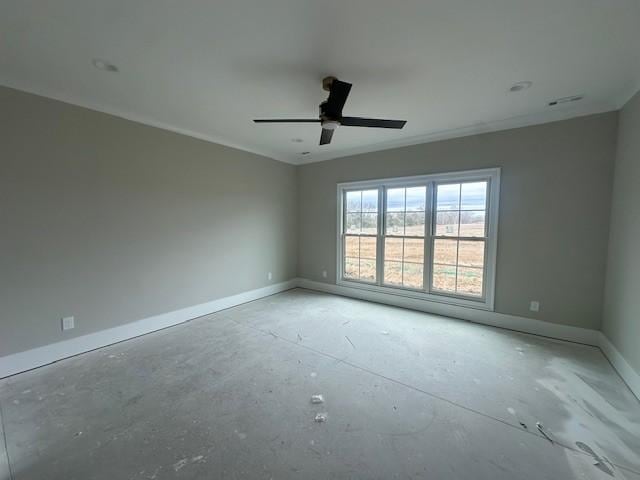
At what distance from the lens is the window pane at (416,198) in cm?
413

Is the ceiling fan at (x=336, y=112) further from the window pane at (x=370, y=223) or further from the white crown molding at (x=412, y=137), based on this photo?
the window pane at (x=370, y=223)

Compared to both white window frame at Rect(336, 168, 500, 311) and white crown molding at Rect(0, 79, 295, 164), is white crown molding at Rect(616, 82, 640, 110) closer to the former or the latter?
white window frame at Rect(336, 168, 500, 311)

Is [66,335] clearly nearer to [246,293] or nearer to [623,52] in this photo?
[246,293]

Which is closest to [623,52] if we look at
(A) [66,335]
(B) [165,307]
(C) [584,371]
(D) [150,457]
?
A: (C) [584,371]

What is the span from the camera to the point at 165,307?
3.51 m

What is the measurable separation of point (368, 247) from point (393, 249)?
0.48 metres

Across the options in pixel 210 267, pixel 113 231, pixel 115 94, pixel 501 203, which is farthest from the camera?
pixel 210 267

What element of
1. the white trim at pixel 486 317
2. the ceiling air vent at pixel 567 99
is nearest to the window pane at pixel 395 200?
the white trim at pixel 486 317

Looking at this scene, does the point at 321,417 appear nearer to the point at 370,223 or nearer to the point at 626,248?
the point at 626,248

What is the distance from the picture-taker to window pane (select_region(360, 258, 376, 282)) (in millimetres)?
4723

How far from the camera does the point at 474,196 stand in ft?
12.2

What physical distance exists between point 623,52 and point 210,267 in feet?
16.0

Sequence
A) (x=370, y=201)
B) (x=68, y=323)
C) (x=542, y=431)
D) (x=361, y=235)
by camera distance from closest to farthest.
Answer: (x=542, y=431) < (x=68, y=323) < (x=370, y=201) < (x=361, y=235)

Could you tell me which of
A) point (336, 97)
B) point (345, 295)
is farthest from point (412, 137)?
point (345, 295)
